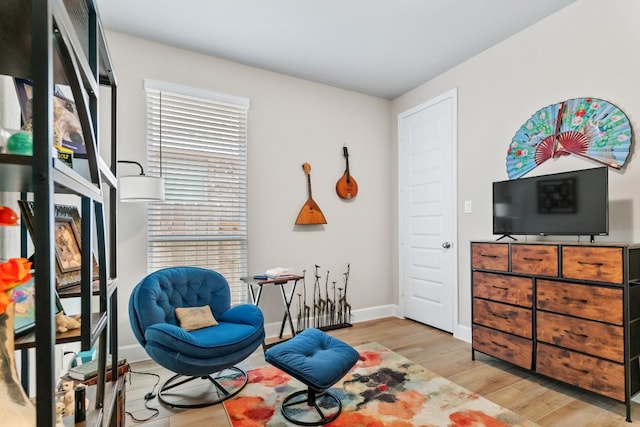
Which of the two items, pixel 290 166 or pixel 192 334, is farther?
pixel 290 166

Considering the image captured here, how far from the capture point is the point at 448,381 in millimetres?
2523

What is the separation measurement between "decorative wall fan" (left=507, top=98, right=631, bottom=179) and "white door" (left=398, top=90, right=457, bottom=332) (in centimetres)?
74

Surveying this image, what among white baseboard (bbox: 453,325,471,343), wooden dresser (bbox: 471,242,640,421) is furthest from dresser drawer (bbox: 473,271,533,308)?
white baseboard (bbox: 453,325,471,343)

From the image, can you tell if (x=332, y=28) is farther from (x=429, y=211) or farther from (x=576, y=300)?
(x=576, y=300)

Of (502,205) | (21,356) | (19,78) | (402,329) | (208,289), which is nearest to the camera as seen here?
(19,78)

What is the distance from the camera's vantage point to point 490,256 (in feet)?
9.23

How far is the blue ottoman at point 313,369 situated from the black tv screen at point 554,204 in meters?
1.77

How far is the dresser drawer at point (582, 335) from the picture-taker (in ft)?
6.68

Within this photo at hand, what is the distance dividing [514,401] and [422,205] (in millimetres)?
2248

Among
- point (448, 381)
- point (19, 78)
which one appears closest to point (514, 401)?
point (448, 381)

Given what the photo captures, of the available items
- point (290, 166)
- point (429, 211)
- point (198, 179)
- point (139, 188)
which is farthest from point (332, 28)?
point (429, 211)

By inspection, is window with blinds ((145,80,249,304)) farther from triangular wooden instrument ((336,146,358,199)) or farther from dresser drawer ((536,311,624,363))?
dresser drawer ((536,311,624,363))

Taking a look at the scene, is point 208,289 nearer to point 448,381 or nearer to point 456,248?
point 448,381

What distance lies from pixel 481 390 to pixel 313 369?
53.0 inches
